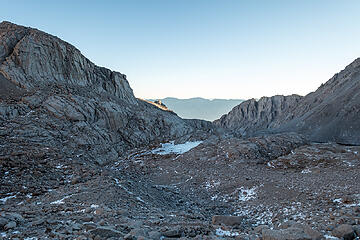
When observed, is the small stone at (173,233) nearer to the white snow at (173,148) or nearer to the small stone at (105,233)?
the small stone at (105,233)

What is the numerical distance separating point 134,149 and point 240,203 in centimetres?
2155

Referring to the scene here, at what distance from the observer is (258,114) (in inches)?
4141

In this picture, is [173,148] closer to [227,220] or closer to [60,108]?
[60,108]

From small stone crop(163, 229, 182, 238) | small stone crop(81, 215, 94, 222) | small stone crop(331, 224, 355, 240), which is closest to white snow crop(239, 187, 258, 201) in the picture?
small stone crop(331, 224, 355, 240)

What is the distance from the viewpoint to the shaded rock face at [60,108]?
22391 millimetres

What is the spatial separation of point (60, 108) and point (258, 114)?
94855 mm

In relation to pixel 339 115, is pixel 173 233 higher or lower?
lower

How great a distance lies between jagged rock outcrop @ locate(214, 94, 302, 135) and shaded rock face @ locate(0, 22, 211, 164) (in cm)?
6361

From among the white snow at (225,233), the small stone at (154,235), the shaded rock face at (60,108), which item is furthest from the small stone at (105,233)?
the shaded rock face at (60,108)

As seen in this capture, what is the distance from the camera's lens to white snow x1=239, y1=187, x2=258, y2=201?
49.1ft

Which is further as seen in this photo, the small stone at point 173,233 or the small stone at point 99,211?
the small stone at point 99,211

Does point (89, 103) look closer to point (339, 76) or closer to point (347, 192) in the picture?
point (347, 192)

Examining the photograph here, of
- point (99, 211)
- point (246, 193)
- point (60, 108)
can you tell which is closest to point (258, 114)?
point (60, 108)

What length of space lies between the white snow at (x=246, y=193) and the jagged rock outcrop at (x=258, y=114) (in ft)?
253
